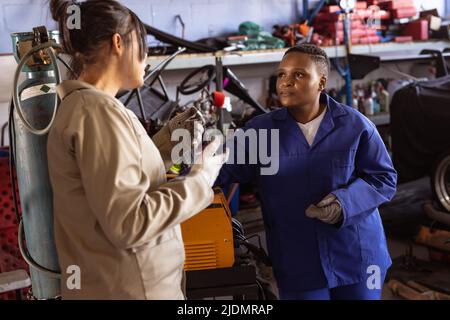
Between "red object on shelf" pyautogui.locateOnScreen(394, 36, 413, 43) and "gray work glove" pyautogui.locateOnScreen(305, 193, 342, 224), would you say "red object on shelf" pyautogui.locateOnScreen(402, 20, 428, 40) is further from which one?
"gray work glove" pyautogui.locateOnScreen(305, 193, 342, 224)

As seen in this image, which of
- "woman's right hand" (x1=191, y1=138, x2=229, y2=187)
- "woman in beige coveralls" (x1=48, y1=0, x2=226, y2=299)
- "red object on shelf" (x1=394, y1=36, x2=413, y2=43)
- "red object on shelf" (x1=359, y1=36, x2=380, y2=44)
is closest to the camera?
"woman in beige coveralls" (x1=48, y1=0, x2=226, y2=299)

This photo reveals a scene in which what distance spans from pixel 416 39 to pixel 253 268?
14.5 feet

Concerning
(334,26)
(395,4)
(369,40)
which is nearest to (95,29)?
(334,26)

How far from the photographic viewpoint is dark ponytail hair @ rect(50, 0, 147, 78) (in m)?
1.10

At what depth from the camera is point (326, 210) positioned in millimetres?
1528

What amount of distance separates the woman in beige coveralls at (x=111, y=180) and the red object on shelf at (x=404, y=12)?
460 cm

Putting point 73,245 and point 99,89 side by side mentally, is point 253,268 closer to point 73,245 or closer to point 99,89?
point 73,245

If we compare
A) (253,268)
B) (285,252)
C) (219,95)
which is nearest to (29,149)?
(253,268)

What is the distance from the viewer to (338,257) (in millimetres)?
1624

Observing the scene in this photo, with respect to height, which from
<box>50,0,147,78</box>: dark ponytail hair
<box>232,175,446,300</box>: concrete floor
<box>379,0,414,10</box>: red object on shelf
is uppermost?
<box>50,0,147,78</box>: dark ponytail hair

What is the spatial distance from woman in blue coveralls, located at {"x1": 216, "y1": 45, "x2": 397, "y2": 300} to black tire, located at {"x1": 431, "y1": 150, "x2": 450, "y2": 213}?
6.88 feet

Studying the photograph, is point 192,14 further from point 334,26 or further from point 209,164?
point 209,164

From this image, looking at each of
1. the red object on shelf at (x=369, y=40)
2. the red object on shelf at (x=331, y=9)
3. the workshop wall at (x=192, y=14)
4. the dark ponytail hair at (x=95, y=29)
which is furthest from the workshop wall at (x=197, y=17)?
the dark ponytail hair at (x=95, y=29)

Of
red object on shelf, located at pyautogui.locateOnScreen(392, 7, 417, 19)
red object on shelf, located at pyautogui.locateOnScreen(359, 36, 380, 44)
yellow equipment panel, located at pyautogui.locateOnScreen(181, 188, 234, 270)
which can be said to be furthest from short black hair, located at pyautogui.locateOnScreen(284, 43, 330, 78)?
red object on shelf, located at pyautogui.locateOnScreen(392, 7, 417, 19)
